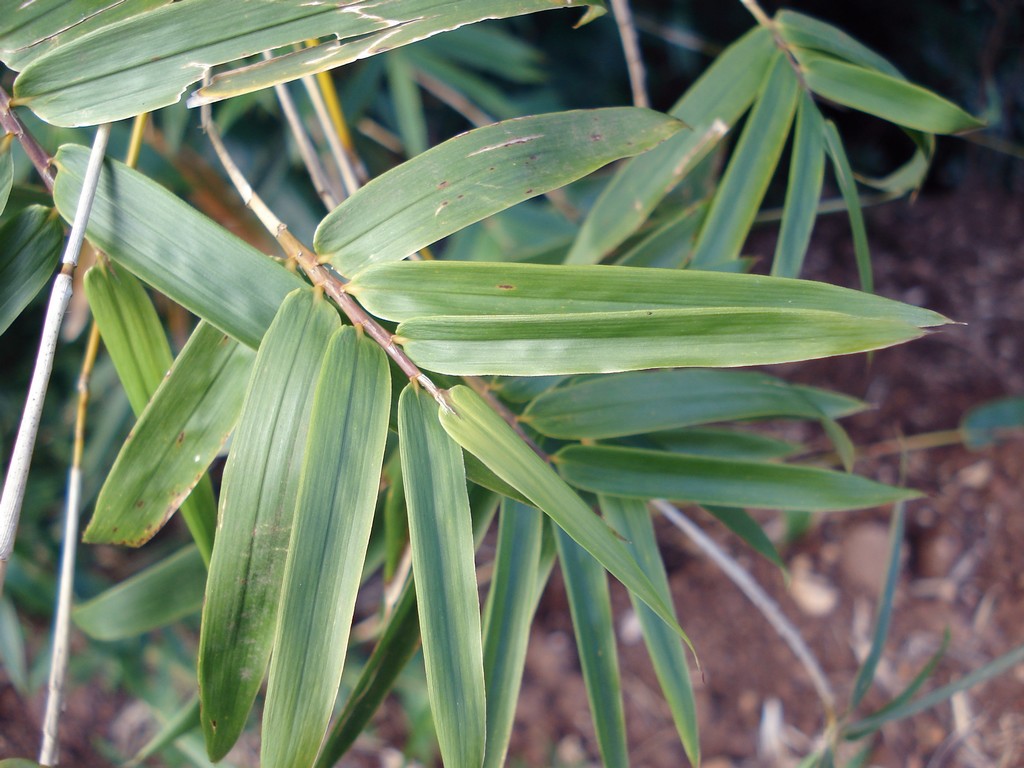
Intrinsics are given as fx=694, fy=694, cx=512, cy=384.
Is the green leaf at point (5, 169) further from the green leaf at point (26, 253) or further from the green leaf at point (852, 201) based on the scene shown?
the green leaf at point (852, 201)

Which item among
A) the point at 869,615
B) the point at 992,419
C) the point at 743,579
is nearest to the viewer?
the point at 743,579

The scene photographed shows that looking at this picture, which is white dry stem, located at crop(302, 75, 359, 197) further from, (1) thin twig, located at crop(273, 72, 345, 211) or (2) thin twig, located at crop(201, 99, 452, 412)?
(2) thin twig, located at crop(201, 99, 452, 412)

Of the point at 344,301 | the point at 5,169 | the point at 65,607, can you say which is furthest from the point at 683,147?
the point at 65,607

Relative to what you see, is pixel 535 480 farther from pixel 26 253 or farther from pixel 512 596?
pixel 26 253

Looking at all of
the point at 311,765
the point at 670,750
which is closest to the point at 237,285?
the point at 311,765

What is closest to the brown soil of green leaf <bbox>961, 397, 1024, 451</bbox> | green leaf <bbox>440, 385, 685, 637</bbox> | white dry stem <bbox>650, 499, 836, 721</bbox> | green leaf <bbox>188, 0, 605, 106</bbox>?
green leaf <bbox>961, 397, 1024, 451</bbox>
